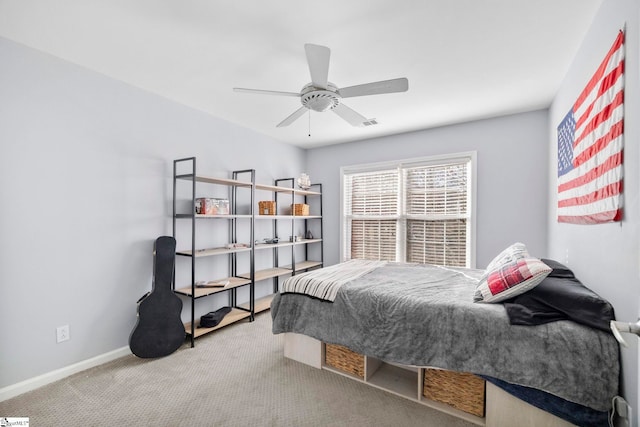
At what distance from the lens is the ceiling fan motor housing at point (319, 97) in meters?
1.98

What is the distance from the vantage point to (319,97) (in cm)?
204

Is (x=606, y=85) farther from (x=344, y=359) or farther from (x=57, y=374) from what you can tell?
(x=57, y=374)

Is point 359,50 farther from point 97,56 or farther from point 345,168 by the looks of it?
point 345,168

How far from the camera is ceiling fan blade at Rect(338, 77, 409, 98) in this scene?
1.84 metres

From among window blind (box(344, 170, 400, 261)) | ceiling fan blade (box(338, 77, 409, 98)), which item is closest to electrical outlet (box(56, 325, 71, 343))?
ceiling fan blade (box(338, 77, 409, 98))

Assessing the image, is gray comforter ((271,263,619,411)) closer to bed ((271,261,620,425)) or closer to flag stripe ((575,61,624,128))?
bed ((271,261,620,425))

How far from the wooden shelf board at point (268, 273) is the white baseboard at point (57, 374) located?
1478mm

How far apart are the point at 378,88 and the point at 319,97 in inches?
16.6

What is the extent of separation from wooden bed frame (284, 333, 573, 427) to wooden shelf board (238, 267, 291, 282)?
127 cm

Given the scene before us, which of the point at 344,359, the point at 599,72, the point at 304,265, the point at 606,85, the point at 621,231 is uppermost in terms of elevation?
the point at 599,72

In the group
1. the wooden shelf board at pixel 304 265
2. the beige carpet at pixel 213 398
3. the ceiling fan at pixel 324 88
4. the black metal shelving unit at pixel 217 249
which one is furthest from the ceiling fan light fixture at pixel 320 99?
the wooden shelf board at pixel 304 265

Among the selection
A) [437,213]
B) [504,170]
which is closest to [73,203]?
[437,213]

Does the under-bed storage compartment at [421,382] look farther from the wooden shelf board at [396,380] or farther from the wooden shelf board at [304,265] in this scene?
the wooden shelf board at [304,265]

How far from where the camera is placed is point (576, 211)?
1977 mm
